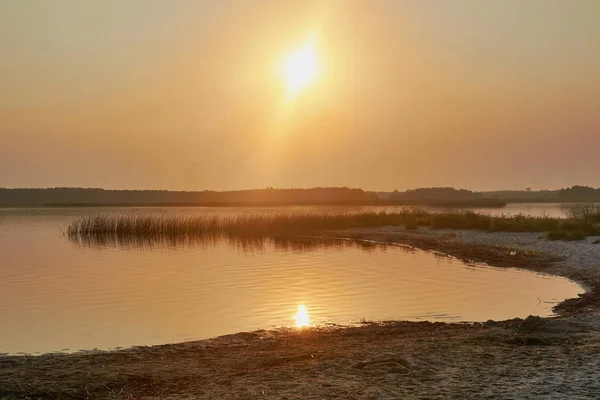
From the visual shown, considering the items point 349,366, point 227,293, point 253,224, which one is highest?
point 253,224

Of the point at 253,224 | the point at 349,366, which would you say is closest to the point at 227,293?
the point at 349,366

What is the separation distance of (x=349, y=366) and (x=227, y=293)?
10881 mm

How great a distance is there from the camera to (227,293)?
19375mm

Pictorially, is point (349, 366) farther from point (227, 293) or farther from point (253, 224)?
point (253, 224)

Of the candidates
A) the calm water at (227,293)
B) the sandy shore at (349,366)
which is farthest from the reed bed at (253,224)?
the sandy shore at (349,366)

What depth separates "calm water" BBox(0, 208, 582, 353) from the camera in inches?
563

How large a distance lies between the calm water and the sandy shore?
220cm

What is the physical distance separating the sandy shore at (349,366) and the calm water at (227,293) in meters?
2.20

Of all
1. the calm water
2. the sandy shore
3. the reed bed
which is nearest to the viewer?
the sandy shore

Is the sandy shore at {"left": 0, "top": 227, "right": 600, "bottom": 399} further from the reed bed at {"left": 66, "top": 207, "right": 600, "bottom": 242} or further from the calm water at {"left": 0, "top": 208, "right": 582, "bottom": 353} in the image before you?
the reed bed at {"left": 66, "top": 207, "right": 600, "bottom": 242}

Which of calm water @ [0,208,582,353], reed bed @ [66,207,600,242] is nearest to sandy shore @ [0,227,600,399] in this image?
calm water @ [0,208,582,353]

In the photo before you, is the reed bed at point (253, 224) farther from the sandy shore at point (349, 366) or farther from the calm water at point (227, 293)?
the sandy shore at point (349, 366)

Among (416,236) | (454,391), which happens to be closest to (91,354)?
(454,391)

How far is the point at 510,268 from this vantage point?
80.9 feet
